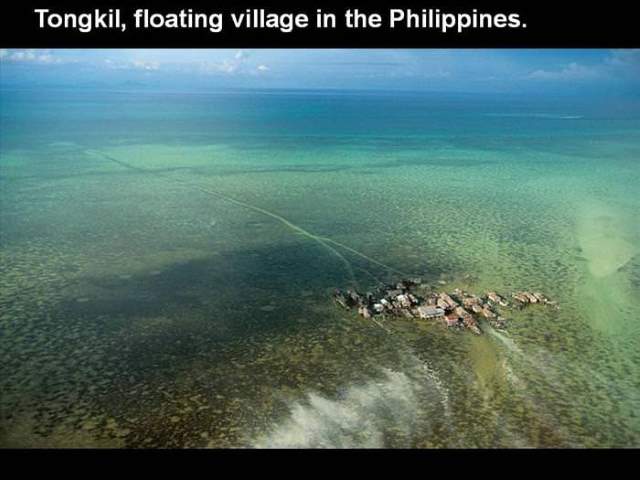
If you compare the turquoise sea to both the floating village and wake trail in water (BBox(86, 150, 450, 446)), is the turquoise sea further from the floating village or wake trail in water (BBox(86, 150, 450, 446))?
the floating village

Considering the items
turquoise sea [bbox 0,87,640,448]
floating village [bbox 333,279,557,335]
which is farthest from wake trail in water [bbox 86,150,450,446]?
floating village [bbox 333,279,557,335]

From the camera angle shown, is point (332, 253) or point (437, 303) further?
point (332, 253)

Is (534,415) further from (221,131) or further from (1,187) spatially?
(221,131)

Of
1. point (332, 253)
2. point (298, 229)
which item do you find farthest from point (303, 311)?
point (298, 229)

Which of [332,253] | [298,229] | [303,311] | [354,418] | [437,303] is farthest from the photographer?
[298,229]

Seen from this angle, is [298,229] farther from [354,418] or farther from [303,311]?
[354,418]

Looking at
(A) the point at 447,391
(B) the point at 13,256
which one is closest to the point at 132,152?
(B) the point at 13,256
